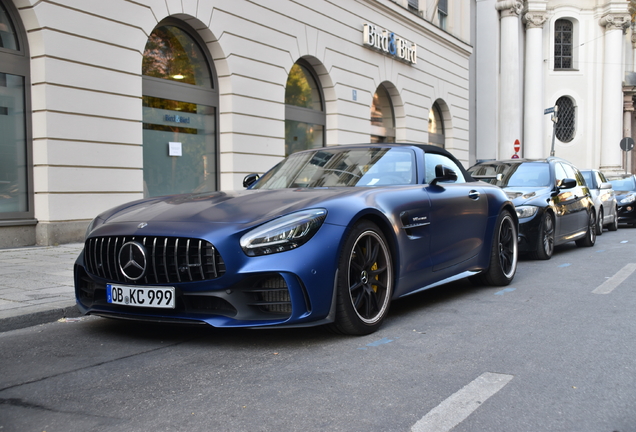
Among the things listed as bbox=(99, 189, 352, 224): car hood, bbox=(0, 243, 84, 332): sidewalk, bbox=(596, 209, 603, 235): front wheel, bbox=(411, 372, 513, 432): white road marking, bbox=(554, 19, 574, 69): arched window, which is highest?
bbox=(554, 19, 574, 69): arched window

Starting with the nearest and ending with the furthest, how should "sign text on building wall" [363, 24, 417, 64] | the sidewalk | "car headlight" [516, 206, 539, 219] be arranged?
the sidewalk, "car headlight" [516, 206, 539, 219], "sign text on building wall" [363, 24, 417, 64]

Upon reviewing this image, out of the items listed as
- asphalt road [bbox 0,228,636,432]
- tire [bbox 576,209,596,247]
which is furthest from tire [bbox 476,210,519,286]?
tire [bbox 576,209,596,247]

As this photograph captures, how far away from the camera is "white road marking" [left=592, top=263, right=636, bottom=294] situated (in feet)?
21.4

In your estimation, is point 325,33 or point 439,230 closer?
point 439,230

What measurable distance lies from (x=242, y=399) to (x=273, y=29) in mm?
12575

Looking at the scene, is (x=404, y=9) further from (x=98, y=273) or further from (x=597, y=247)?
(x=98, y=273)

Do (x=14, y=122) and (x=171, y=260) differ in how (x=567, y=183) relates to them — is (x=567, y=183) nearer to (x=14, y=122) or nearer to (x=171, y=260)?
(x=171, y=260)

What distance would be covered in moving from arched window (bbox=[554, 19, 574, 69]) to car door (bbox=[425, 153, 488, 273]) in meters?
36.3

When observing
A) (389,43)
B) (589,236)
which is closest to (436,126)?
(389,43)

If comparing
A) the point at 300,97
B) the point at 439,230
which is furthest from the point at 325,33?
the point at 439,230

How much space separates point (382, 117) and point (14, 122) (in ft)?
41.4

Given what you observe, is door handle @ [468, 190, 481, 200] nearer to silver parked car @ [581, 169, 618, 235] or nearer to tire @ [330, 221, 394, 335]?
tire @ [330, 221, 394, 335]

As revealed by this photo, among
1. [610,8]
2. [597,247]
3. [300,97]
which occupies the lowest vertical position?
[597,247]

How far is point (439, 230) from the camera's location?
5.41 meters
